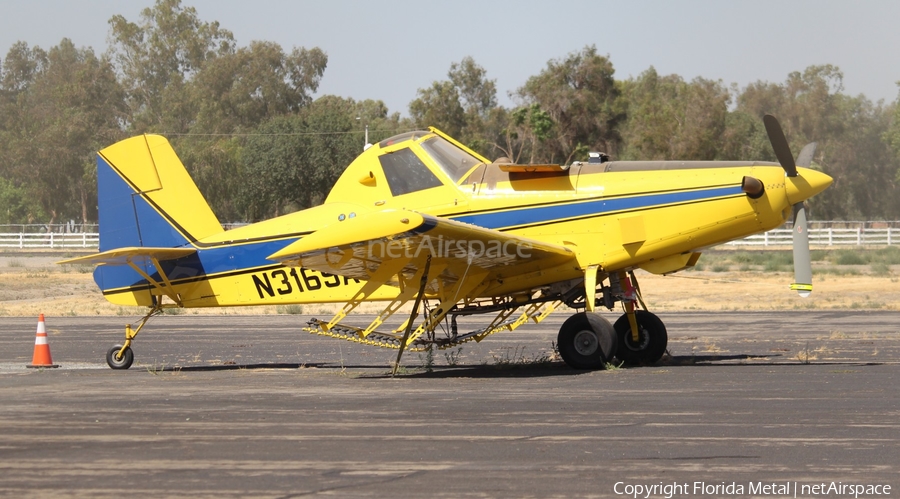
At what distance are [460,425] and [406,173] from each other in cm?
556

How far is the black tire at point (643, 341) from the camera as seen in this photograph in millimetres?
13203

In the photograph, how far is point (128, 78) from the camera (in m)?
101

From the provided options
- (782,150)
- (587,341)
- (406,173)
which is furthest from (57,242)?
(782,150)

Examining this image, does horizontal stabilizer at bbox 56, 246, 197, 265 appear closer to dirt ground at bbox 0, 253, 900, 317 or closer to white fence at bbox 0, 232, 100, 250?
dirt ground at bbox 0, 253, 900, 317

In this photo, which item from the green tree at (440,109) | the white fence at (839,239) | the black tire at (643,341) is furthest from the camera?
A: the green tree at (440,109)

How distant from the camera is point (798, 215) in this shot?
1257 centimetres

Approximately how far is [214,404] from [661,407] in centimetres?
435

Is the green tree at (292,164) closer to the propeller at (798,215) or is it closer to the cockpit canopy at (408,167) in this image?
the cockpit canopy at (408,167)

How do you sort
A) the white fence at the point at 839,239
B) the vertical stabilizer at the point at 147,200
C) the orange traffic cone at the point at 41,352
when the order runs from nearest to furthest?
the orange traffic cone at the point at 41,352 → the vertical stabilizer at the point at 147,200 → the white fence at the point at 839,239

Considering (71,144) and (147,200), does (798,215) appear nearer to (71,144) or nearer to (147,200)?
(147,200)

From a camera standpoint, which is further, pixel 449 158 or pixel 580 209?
pixel 449 158

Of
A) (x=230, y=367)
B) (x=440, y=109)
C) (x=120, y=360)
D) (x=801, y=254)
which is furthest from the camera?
(x=440, y=109)

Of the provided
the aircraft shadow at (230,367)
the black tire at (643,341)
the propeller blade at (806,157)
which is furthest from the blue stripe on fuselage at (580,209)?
the aircraft shadow at (230,367)

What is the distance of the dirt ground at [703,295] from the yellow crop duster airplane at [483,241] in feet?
30.7
